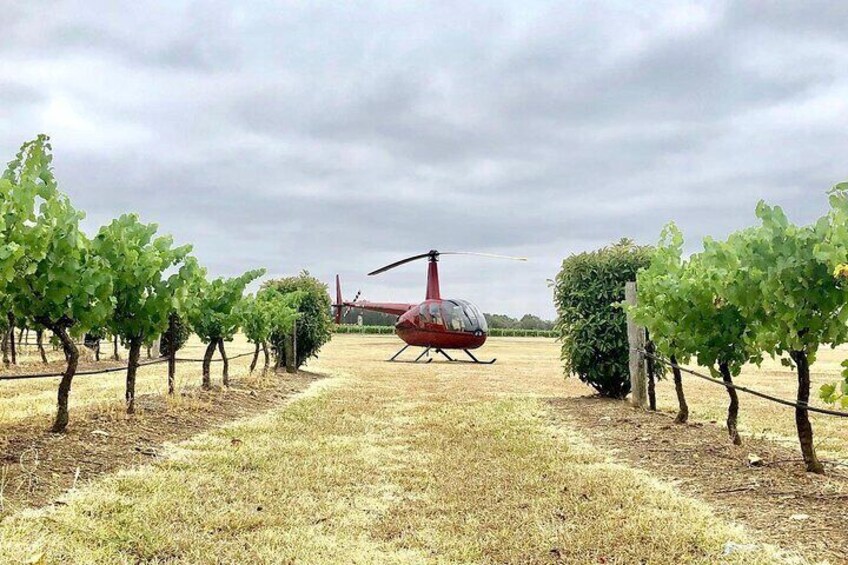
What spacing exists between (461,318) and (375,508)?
22922 millimetres

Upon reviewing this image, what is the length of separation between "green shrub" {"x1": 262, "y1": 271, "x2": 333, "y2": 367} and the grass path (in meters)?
12.3

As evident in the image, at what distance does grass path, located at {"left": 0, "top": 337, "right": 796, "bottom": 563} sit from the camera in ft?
14.8

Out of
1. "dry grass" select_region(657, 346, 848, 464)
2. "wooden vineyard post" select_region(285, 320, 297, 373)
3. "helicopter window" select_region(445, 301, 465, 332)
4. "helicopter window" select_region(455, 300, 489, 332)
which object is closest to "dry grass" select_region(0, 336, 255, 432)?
"wooden vineyard post" select_region(285, 320, 297, 373)

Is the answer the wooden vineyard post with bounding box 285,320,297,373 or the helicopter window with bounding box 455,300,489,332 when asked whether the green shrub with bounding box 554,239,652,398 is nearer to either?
the wooden vineyard post with bounding box 285,320,297,373

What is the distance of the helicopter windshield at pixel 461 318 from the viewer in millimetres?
28469

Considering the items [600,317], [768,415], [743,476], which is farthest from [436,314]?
[743,476]

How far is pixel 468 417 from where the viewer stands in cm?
1109

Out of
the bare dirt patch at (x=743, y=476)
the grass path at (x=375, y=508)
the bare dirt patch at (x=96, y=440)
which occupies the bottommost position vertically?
the bare dirt patch at (x=743, y=476)

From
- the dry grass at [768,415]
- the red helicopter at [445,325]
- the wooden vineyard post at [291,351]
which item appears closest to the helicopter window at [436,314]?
the red helicopter at [445,325]

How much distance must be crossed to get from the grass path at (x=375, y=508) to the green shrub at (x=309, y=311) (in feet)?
40.3

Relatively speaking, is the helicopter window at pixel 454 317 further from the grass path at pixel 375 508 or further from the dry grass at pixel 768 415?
the grass path at pixel 375 508

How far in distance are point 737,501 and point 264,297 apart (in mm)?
15016

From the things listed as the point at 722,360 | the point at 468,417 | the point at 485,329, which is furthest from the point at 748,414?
the point at 485,329

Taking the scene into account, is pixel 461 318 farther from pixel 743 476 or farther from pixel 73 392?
pixel 743 476
